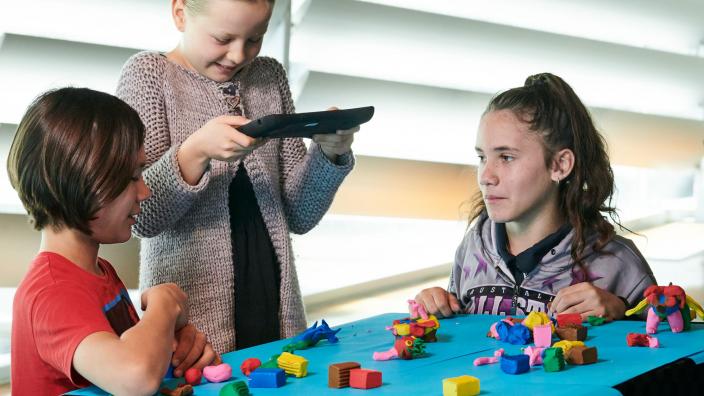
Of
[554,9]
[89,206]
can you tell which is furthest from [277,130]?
[554,9]

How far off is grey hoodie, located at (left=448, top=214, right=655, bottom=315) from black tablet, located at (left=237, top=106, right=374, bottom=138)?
0.41 m

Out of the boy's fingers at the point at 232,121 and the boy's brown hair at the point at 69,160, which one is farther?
the boy's fingers at the point at 232,121

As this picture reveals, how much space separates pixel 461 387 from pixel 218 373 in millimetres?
255

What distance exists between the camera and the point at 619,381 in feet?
2.87

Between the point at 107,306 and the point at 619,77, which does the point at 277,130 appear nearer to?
the point at 107,306

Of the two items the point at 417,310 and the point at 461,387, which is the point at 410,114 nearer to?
the point at 417,310

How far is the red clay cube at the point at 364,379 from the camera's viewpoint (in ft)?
2.79

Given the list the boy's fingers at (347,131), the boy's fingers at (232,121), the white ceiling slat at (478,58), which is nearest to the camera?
the boy's fingers at (232,121)

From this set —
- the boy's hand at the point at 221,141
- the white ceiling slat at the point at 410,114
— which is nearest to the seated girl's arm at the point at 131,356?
the boy's hand at the point at 221,141

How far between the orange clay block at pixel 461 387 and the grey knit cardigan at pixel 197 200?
512mm

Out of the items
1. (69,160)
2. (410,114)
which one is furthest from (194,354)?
(410,114)

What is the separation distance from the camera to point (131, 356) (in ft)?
2.72

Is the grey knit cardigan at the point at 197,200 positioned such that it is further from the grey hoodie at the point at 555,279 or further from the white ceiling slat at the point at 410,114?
the white ceiling slat at the point at 410,114

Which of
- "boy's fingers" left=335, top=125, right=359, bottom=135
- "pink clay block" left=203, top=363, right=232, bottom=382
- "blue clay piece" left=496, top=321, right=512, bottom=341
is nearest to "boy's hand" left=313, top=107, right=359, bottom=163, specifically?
"boy's fingers" left=335, top=125, right=359, bottom=135
